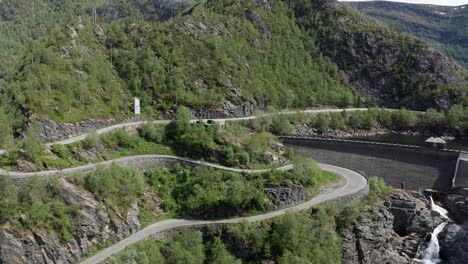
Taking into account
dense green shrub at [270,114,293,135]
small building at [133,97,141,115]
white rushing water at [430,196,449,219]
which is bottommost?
white rushing water at [430,196,449,219]

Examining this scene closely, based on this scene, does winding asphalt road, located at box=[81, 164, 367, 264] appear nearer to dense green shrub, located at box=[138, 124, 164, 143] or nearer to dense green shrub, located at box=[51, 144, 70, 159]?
dense green shrub, located at box=[51, 144, 70, 159]

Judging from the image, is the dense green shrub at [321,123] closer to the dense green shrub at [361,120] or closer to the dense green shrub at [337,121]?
the dense green shrub at [337,121]

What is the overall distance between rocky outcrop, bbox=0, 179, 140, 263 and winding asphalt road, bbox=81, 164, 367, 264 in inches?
50.2

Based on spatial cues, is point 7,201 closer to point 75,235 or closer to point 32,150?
point 75,235

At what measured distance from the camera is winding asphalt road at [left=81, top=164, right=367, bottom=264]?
1748 inches

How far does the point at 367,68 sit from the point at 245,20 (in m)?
44.8

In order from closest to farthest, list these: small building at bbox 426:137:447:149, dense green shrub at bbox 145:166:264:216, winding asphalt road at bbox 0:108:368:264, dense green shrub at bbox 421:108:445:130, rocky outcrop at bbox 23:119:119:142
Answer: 1. winding asphalt road at bbox 0:108:368:264
2. dense green shrub at bbox 145:166:264:216
3. rocky outcrop at bbox 23:119:119:142
4. small building at bbox 426:137:447:149
5. dense green shrub at bbox 421:108:445:130

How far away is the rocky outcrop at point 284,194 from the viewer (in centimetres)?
5622

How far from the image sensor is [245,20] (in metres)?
136

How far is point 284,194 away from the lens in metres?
56.8

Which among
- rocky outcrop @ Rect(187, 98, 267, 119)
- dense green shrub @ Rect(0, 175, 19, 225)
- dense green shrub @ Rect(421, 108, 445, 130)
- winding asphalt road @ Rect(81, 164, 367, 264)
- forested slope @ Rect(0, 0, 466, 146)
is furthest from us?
dense green shrub @ Rect(421, 108, 445, 130)

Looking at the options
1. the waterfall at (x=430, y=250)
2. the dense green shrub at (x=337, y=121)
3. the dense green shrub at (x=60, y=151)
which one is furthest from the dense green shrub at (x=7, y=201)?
the dense green shrub at (x=337, y=121)

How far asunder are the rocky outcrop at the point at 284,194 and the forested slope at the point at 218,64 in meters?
31.9

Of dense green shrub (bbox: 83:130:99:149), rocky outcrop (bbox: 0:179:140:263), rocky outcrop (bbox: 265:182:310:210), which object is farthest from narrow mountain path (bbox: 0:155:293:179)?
rocky outcrop (bbox: 265:182:310:210)
